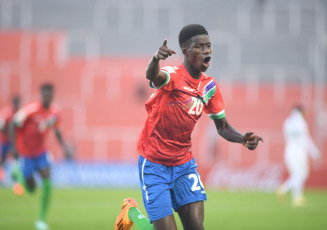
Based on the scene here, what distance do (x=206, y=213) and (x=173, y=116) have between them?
8.10 meters

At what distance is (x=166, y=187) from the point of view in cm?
570

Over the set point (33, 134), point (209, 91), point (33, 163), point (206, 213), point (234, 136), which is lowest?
point (206, 213)

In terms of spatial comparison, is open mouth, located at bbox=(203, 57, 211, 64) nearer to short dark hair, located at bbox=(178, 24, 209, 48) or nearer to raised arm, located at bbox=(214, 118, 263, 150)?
short dark hair, located at bbox=(178, 24, 209, 48)

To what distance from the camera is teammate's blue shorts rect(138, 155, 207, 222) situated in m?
5.60

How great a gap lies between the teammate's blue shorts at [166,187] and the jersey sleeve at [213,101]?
0.73 m

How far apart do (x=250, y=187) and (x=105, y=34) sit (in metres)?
17.5

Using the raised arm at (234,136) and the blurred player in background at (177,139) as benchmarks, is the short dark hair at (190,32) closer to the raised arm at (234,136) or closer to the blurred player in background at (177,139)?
the blurred player in background at (177,139)

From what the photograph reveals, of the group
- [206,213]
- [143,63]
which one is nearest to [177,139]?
[206,213]

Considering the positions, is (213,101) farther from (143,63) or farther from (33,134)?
(143,63)

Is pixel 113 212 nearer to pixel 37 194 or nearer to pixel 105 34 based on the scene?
pixel 37 194

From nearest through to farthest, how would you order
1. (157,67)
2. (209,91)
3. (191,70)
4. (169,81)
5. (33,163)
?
(157,67), (169,81), (191,70), (209,91), (33,163)

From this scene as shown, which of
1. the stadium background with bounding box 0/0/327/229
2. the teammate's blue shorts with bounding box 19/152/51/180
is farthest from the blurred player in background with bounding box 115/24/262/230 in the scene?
the stadium background with bounding box 0/0/327/229

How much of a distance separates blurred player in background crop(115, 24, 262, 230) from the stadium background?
77.5ft

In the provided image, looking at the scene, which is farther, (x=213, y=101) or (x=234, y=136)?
(x=234, y=136)
